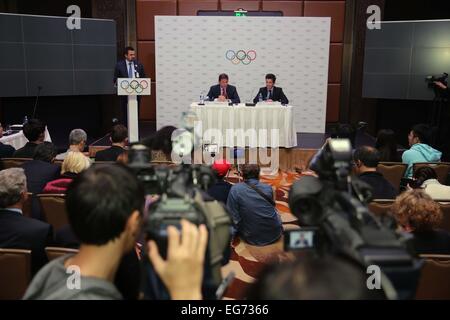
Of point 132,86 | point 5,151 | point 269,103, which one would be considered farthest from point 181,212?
point 269,103

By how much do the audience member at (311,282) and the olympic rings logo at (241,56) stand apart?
8.30 meters

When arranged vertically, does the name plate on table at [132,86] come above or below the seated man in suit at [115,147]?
above

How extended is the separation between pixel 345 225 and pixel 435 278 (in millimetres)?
1471

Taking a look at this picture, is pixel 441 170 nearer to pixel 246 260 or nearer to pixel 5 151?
pixel 246 260

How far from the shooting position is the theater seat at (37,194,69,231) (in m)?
3.14

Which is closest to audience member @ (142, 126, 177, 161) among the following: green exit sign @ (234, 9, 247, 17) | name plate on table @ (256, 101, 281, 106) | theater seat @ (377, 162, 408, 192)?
theater seat @ (377, 162, 408, 192)

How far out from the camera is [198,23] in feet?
28.6

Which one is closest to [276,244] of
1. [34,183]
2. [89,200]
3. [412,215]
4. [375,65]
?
[412,215]

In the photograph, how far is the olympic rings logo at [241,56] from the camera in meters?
8.82

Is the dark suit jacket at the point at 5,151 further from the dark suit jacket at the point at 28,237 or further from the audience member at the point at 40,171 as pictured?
the dark suit jacket at the point at 28,237

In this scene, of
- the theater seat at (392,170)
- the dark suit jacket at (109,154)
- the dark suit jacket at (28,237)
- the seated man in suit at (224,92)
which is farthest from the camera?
the seated man in suit at (224,92)

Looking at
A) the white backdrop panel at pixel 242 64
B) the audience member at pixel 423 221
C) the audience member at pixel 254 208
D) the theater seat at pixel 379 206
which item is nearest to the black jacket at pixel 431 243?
the audience member at pixel 423 221

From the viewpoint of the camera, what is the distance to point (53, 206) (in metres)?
3.16
